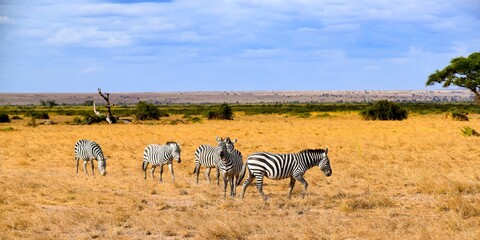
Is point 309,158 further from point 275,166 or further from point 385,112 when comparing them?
point 385,112

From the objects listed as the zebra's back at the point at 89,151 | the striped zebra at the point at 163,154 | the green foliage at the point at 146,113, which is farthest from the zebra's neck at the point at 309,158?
the green foliage at the point at 146,113

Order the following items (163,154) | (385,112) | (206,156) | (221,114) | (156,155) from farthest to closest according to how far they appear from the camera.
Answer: (221,114) → (385,112) → (156,155) → (163,154) → (206,156)

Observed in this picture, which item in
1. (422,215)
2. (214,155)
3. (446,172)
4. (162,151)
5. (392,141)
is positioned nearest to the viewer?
(422,215)

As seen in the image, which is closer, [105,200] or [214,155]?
[105,200]

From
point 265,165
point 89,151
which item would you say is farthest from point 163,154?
point 265,165

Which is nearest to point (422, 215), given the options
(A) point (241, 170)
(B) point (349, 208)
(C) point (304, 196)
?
(B) point (349, 208)

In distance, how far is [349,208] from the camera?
13.7 meters

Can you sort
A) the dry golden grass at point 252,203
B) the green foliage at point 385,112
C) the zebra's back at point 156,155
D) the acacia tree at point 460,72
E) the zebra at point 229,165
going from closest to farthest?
the dry golden grass at point 252,203
the zebra at point 229,165
the zebra's back at point 156,155
the acacia tree at point 460,72
the green foliage at point 385,112

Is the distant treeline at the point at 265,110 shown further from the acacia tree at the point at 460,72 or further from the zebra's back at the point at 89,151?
the zebra's back at the point at 89,151

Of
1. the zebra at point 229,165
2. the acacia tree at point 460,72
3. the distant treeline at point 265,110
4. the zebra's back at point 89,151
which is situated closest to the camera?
the zebra at point 229,165

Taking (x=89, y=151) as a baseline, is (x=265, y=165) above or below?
above

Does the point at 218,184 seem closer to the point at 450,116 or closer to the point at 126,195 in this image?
the point at 126,195

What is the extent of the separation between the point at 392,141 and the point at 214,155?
1832 cm

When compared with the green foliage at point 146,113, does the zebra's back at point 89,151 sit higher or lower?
higher
